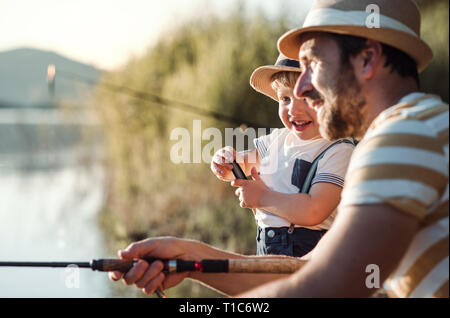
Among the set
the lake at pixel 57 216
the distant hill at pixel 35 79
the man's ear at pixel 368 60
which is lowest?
the lake at pixel 57 216

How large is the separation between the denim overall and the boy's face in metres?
0.08

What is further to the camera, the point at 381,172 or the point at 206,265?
the point at 206,265

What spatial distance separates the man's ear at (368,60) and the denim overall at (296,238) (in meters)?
0.72

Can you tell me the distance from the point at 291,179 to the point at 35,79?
13.6m

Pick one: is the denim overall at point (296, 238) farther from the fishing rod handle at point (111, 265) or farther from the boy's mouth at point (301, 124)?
the fishing rod handle at point (111, 265)

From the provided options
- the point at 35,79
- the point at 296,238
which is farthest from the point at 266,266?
the point at 35,79

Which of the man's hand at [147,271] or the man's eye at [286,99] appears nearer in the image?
the man's hand at [147,271]

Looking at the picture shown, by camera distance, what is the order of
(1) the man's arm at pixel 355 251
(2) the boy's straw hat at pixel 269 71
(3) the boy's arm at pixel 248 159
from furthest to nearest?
(3) the boy's arm at pixel 248 159, (2) the boy's straw hat at pixel 269 71, (1) the man's arm at pixel 355 251

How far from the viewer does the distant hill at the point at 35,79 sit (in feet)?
31.3

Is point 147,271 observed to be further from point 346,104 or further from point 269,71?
point 269,71

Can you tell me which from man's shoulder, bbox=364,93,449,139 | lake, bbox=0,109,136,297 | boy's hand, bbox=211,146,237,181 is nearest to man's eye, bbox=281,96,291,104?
boy's hand, bbox=211,146,237,181

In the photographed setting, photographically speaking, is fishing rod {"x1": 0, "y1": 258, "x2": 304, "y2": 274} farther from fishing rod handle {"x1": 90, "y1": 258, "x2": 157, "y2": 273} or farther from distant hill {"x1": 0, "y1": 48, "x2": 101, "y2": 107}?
distant hill {"x1": 0, "y1": 48, "x2": 101, "y2": 107}

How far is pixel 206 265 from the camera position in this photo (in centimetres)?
151

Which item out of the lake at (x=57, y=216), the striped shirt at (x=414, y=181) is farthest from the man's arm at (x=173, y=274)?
the lake at (x=57, y=216)
